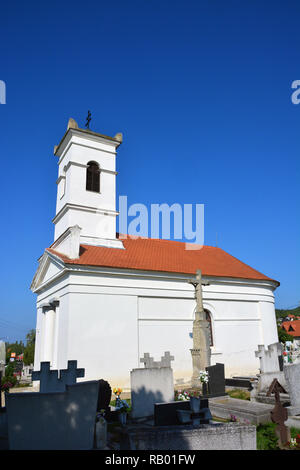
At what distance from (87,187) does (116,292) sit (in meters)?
6.70

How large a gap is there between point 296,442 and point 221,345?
11.0m

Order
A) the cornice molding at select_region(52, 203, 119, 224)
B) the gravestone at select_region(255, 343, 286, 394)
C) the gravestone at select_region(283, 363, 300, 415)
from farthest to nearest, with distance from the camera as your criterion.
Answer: the cornice molding at select_region(52, 203, 119, 224), the gravestone at select_region(255, 343, 286, 394), the gravestone at select_region(283, 363, 300, 415)

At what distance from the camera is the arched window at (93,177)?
60.0 feet

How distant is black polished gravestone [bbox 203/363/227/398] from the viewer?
9.72 meters

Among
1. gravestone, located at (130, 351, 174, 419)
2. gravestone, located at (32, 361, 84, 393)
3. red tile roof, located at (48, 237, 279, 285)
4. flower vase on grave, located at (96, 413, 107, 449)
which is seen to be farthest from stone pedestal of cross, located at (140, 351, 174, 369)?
red tile roof, located at (48, 237, 279, 285)

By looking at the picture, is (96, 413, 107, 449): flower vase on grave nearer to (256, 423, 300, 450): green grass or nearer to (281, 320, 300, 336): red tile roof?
(256, 423, 300, 450): green grass

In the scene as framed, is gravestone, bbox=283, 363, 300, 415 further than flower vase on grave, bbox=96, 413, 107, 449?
Yes

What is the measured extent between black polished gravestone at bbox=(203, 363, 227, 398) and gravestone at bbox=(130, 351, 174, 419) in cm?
276

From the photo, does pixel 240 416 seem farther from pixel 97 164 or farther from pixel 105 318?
pixel 97 164

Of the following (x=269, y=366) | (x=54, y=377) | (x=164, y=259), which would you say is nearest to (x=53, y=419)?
(x=54, y=377)

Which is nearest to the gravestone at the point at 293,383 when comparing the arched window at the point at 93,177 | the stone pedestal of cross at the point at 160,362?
the stone pedestal of cross at the point at 160,362

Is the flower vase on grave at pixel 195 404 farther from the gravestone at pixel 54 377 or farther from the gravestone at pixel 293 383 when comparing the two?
the gravestone at pixel 293 383
